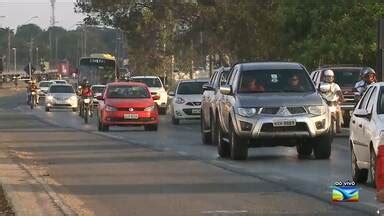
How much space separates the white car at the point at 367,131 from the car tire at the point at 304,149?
426 cm

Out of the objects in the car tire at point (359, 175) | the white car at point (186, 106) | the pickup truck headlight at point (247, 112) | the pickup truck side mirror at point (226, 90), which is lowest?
the white car at point (186, 106)

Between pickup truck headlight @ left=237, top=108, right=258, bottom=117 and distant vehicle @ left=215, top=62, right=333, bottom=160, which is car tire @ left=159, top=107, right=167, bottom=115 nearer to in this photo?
distant vehicle @ left=215, top=62, right=333, bottom=160

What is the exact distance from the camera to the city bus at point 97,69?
64188mm

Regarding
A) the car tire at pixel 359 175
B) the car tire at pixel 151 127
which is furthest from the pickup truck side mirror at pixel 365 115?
the car tire at pixel 151 127

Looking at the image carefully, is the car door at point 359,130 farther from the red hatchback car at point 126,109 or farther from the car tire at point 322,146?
the red hatchback car at point 126,109

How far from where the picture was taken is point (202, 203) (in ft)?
42.2

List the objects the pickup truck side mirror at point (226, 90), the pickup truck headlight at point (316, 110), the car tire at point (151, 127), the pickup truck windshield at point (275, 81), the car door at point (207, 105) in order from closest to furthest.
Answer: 1. the pickup truck headlight at point (316, 110)
2. the pickup truck side mirror at point (226, 90)
3. the pickup truck windshield at point (275, 81)
4. the car door at point (207, 105)
5. the car tire at point (151, 127)

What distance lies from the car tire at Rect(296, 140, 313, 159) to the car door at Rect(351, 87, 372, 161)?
4.20m

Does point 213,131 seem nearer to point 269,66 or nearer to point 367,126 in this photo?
point 269,66

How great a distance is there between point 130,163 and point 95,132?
1210cm

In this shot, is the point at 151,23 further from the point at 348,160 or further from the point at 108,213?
the point at 108,213

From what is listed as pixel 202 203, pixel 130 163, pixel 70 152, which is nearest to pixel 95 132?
pixel 70 152

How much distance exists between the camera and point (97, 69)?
212 feet

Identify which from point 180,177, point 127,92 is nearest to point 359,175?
point 180,177
